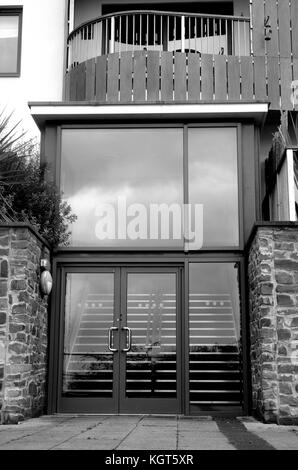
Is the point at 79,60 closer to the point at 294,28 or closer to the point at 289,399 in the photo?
the point at 294,28

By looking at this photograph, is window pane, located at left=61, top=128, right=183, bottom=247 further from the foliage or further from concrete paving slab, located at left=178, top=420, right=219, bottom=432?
concrete paving slab, located at left=178, top=420, right=219, bottom=432

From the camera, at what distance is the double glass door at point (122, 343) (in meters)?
9.17

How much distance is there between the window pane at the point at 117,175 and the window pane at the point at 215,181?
226mm

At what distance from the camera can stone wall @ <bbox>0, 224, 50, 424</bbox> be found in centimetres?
788

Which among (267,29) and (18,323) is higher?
(267,29)

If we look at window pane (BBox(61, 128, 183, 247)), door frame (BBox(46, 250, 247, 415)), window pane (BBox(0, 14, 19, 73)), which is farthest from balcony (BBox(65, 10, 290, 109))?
door frame (BBox(46, 250, 247, 415))

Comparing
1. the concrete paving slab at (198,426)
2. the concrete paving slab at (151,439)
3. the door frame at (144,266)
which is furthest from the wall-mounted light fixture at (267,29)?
the concrete paving slab at (151,439)

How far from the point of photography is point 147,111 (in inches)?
385

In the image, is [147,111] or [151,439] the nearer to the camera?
[151,439]

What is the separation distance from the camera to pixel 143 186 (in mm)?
9844

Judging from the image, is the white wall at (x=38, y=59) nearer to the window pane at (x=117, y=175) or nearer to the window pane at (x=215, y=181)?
the window pane at (x=117, y=175)

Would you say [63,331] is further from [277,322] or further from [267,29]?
[267,29]

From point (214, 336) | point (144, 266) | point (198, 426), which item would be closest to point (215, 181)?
point (144, 266)

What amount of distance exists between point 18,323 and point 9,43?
6.54 meters
